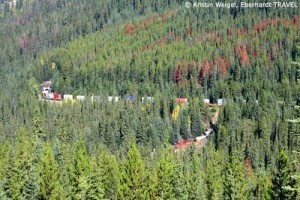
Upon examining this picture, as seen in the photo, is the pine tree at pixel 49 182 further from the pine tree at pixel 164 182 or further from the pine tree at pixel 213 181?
the pine tree at pixel 213 181

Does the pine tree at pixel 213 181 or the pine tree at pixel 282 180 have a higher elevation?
the pine tree at pixel 282 180

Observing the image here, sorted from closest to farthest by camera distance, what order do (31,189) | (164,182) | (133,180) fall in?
(31,189) → (133,180) → (164,182)

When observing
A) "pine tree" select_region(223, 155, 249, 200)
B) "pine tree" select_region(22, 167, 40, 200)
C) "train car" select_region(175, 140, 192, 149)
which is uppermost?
"pine tree" select_region(22, 167, 40, 200)

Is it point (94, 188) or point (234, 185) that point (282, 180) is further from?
point (94, 188)

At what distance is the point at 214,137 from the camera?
16488cm

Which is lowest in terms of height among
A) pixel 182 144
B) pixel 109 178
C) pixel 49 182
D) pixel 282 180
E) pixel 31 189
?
pixel 182 144

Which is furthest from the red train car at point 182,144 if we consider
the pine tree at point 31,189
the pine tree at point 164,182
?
the pine tree at point 31,189

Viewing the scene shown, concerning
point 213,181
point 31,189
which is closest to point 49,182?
point 31,189

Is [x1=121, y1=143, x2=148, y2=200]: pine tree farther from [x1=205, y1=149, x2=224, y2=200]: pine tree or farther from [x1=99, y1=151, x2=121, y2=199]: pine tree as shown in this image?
[x1=205, y1=149, x2=224, y2=200]: pine tree

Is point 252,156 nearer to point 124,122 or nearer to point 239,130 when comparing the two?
point 239,130

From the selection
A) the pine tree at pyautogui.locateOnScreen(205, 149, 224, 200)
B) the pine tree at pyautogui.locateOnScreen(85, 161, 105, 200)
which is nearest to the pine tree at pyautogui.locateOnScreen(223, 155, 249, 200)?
the pine tree at pyautogui.locateOnScreen(205, 149, 224, 200)

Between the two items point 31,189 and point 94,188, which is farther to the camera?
point 31,189

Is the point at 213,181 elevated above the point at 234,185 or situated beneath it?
situated beneath

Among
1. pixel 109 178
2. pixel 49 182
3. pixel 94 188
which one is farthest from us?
pixel 109 178
